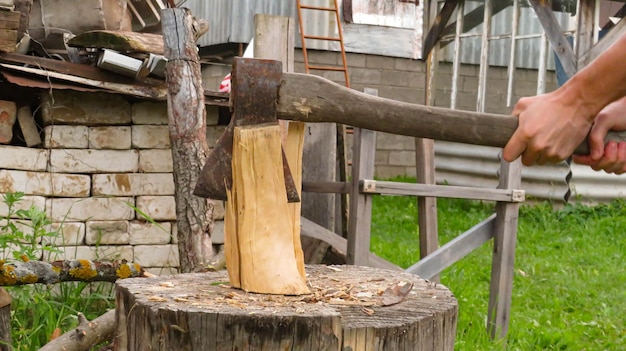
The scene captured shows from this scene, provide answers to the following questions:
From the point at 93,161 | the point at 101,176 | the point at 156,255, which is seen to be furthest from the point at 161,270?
the point at 93,161

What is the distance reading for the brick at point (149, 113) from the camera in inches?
225

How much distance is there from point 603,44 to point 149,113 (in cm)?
494

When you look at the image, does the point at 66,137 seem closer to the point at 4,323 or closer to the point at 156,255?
the point at 156,255

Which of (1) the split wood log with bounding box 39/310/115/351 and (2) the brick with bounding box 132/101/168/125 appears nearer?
(1) the split wood log with bounding box 39/310/115/351

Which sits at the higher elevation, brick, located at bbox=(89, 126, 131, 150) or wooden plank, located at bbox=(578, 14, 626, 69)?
wooden plank, located at bbox=(578, 14, 626, 69)

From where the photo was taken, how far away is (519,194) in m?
5.57

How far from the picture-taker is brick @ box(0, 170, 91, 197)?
5.40 metres

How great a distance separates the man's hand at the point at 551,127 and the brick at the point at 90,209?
3399 mm

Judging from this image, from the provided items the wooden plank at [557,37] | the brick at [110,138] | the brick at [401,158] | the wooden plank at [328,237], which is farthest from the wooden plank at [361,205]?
the brick at [401,158]

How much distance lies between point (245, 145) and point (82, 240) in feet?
11.2

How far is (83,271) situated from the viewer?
4.54 meters

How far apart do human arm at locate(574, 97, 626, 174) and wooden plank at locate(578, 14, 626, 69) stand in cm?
553

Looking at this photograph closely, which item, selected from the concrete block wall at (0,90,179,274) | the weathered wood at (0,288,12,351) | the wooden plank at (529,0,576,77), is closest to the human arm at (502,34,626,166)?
the weathered wood at (0,288,12,351)

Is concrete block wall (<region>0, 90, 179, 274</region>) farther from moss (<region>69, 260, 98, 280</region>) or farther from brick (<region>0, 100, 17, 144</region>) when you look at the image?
moss (<region>69, 260, 98, 280</region>)
